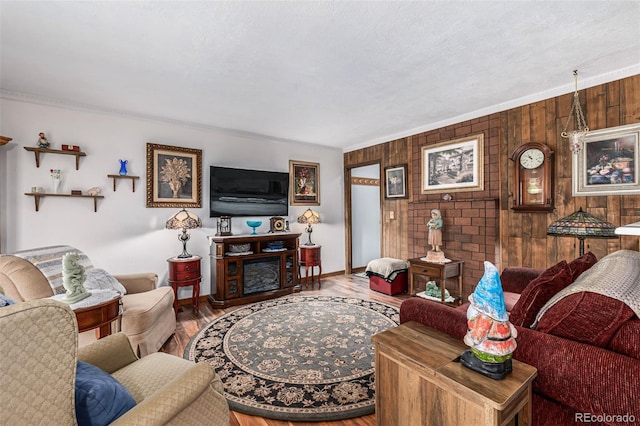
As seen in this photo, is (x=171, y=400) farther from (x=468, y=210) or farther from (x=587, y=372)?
(x=468, y=210)

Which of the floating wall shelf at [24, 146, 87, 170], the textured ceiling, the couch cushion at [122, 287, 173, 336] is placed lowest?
the couch cushion at [122, 287, 173, 336]

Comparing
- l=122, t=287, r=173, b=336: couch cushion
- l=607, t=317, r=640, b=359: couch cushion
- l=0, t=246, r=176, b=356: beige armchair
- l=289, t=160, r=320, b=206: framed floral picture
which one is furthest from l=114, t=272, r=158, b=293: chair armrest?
l=607, t=317, r=640, b=359: couch cushion

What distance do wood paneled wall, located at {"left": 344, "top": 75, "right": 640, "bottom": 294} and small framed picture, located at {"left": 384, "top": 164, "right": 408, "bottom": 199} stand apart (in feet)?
0.35

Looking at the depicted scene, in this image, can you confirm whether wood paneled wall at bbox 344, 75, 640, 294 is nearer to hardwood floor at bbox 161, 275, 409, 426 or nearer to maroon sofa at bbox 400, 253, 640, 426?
hardwood floor at bbox 161, 275, 409, 426

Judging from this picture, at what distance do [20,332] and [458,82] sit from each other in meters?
3.27

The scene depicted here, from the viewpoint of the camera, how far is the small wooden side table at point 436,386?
37.0 inches

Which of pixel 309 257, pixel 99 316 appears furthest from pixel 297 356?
pixel 309 257

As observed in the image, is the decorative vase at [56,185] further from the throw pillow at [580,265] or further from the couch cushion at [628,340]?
the throw pillow at [580,265]

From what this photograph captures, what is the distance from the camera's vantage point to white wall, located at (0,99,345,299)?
2.85 m

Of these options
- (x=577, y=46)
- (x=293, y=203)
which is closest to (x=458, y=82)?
(x=577, y=46)

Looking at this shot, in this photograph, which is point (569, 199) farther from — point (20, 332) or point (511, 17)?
point (20, 332)

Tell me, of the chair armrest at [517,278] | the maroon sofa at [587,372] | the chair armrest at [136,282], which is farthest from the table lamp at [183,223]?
the chair armrest at [517,278]

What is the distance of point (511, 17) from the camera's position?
174cm

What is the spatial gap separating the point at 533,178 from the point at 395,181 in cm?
187
